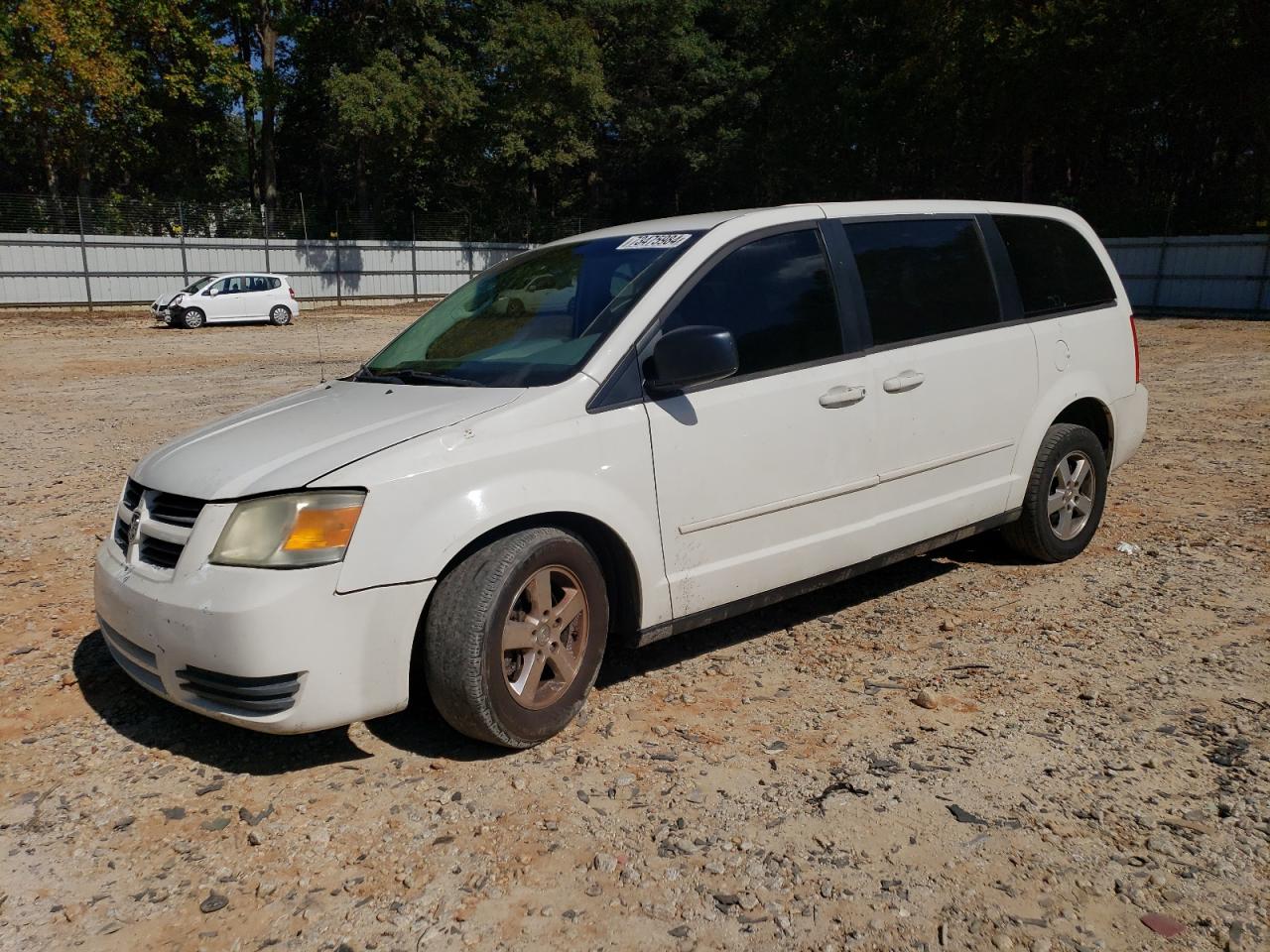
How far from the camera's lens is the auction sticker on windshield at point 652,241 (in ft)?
13.2

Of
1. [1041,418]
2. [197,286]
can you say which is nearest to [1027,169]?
[197,286]

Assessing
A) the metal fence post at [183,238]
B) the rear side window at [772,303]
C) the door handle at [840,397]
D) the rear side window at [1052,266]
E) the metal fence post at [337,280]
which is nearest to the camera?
the rear side window at [772,303]

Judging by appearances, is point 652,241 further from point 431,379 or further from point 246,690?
point 246,690

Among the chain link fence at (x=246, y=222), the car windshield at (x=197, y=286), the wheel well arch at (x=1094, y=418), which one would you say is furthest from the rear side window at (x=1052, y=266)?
the chain link fence at (x=246, y=222)

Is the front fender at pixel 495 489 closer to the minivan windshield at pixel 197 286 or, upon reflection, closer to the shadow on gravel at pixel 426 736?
the shadow on gravel at pixel 426 736

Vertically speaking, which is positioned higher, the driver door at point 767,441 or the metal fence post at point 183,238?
the metal fence post at point 183,238

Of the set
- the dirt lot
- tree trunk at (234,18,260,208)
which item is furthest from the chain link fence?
the dirt lot

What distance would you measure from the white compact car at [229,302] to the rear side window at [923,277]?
81.9ft

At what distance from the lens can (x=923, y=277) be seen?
183 inches

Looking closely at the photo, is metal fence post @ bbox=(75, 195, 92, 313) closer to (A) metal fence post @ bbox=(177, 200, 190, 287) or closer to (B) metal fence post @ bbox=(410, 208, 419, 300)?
(A) metal fence post @ bbox=(177, 200, 190, 287)

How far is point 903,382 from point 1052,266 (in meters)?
1.54

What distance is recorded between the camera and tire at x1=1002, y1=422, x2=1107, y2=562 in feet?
16.8

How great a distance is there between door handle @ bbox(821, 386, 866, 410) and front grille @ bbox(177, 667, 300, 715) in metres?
2.25

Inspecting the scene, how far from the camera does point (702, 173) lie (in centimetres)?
4747
